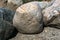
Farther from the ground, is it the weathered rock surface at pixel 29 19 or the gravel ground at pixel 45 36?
the weathered rock surface at pixel 29 19

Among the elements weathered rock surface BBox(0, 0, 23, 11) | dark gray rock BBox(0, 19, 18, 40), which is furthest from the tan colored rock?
dark gray rock BBox(0, 19, 18, 40)

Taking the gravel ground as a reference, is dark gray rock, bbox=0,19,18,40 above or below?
above

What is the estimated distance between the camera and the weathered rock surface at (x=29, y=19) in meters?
3.13

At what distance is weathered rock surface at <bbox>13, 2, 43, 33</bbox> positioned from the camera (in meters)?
3.13

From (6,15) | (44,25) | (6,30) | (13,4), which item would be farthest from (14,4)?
(6,30)

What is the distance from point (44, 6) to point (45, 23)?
362mm

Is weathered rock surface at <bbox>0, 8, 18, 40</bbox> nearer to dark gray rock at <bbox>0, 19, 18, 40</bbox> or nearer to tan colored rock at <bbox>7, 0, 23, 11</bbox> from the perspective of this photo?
dark gray rock at <bbox>0, 19, 18, 40</bbox>

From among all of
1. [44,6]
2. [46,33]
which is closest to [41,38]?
[46,33]

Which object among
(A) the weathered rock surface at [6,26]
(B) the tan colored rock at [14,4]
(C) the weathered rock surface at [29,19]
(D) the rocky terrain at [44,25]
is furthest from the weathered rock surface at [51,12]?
(B) the tan colored rock at [14,4]

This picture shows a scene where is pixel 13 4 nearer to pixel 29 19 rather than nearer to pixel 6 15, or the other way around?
pixel 6 15

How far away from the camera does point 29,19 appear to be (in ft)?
10.3

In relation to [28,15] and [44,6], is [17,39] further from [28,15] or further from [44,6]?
[44,6]

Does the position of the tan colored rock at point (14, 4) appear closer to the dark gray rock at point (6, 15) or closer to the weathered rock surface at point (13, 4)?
the weathered rock surface at point (13, 4)

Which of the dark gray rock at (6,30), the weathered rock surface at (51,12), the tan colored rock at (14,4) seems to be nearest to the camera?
the dark gray rock at (6,30)
